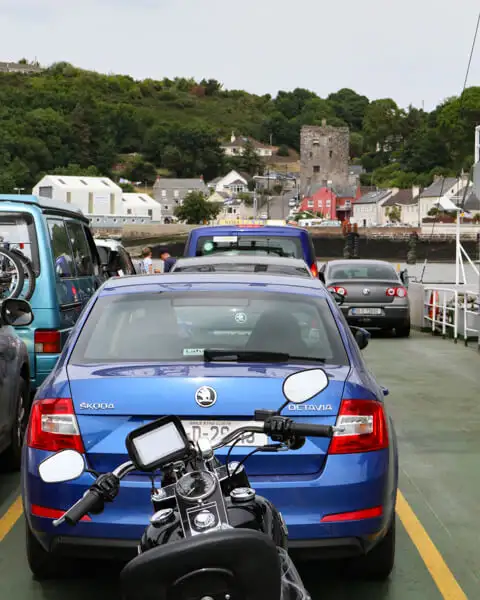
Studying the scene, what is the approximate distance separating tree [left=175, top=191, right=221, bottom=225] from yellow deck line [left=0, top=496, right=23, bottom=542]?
602 feet

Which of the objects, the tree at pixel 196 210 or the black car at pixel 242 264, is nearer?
the black car at pixel 242 264

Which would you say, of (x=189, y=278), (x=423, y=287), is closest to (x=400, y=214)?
(x=423, y=287)

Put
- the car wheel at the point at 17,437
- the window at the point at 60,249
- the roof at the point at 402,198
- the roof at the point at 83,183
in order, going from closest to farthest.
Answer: the car wheel at the point at 17,437, the window at the point at 60,249, the roof at the point at 83,183, the roof at the point at 402,198

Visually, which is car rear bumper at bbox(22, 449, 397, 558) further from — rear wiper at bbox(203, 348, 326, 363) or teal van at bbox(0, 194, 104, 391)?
teal van at bbox(0, 194, 104, 391)

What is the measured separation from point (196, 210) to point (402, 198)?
120 feet

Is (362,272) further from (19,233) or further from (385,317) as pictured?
(19,233)

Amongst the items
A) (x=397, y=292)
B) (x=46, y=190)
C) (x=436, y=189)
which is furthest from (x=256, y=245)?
(x=46, y=190)

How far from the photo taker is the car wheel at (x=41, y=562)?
195 inches

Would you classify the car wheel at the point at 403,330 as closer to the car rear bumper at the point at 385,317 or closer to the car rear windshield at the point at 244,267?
the car rear bumper at the point at 385,317

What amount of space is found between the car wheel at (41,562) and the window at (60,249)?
17.6 feet

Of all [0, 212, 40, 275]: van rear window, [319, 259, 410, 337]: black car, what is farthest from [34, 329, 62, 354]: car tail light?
[319, 259, 410, 337]: black car

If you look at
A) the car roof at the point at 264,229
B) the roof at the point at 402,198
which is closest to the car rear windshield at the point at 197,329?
the car roof at the point at 264,229

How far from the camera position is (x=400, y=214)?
7525 inches

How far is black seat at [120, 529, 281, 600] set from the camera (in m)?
2.65
